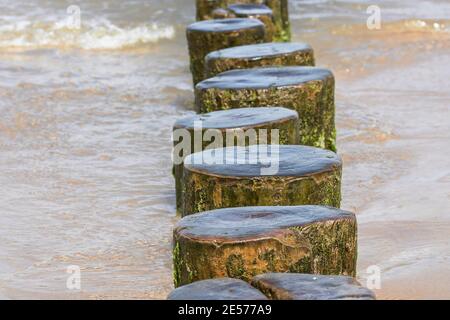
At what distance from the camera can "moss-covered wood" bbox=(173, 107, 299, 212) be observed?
5441 mm

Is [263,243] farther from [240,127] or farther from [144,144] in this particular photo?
[144,144]

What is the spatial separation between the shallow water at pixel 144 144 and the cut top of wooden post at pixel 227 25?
724 millimetres

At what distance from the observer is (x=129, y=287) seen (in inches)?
210

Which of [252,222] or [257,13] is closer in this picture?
[252,222]

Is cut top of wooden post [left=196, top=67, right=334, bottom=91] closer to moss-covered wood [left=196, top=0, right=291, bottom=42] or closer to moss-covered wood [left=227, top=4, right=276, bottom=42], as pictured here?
moss-covered wood [left=227, top=4, right=276, bottom=42]

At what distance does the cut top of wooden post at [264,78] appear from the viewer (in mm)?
6289

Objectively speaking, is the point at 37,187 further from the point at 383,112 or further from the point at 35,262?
the point at 383,112

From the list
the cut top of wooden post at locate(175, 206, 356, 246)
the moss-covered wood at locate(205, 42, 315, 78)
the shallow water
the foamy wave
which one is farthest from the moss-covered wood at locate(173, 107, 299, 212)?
the foamy wave

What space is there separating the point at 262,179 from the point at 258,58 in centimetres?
262

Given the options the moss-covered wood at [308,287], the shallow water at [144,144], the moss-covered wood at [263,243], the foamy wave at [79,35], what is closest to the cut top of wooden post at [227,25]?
the shallow water at [144,144]

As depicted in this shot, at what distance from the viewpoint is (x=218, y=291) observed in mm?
3533

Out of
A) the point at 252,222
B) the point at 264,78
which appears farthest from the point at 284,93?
the point at 252,222

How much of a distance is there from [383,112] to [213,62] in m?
2.20

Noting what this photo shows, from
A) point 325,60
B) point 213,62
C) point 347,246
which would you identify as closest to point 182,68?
point 325,60
